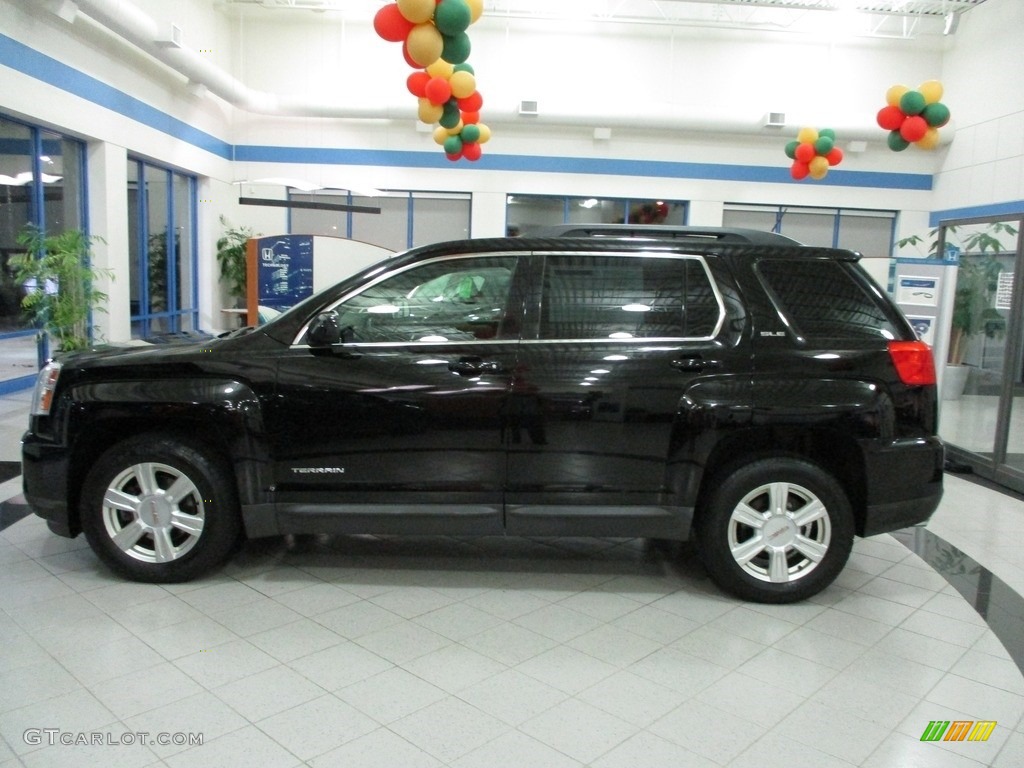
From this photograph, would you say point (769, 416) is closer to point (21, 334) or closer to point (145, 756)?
point (145, 756)

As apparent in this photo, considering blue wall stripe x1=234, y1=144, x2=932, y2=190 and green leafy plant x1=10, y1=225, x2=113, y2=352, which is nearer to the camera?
green leafy plant x1=10, y1=225, x2=113, y2=352

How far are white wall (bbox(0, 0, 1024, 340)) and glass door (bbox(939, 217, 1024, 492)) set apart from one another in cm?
753

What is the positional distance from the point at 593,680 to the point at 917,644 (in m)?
1.51

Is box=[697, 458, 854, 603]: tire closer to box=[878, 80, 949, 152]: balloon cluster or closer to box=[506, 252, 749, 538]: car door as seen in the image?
box=[506, 252, 749, 538]: car door

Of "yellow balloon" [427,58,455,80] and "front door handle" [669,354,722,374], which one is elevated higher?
"yellow balloon" [427,58,455,80]

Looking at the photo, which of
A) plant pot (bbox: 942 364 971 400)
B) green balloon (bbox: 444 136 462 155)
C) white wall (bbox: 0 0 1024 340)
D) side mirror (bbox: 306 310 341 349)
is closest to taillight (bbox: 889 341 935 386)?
side mirror (bbox: 306 310 341 349)

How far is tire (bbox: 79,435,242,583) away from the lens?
3672 mm

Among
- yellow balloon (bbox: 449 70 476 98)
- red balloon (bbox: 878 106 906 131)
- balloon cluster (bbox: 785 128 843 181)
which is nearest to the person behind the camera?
yellow balloon (bbox: 449 70 476 98)

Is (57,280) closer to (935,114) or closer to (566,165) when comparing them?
(566,165)

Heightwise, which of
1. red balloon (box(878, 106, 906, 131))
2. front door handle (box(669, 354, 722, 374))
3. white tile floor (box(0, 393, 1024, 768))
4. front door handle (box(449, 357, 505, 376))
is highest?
red balloon (box(878, 106, 906, 131))

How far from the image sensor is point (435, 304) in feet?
12.5

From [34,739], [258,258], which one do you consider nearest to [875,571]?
[34,739]

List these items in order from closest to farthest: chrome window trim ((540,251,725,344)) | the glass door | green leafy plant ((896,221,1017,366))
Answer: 1. chrome window trim ((540,251,725,344))
2. the glass door
3. green leafy plant ((896,221,1017,366))

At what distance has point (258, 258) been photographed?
10297 mm
